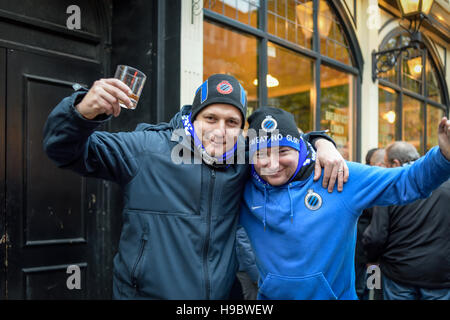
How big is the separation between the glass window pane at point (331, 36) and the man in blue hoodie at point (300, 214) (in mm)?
4483

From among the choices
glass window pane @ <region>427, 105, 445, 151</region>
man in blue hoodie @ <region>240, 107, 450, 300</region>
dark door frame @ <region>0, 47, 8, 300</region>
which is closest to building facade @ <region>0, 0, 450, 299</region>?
dark door frame @ <region>0, 47, 8, 300</region>

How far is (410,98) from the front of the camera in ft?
28.0

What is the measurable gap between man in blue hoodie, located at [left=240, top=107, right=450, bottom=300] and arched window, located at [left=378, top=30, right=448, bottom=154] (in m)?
5.57

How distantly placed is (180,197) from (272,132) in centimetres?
61

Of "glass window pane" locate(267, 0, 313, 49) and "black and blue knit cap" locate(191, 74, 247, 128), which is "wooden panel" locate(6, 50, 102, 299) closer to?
"black and blue knit cap" locate(191, 74, 247, 128)

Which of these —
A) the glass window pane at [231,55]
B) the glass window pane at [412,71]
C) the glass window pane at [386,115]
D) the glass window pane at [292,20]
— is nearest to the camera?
the glass window pane at [231,55]

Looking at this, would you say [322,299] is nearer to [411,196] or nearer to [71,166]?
[411,196]

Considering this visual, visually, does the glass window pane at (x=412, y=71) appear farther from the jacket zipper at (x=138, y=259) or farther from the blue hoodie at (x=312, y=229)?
the jacket zipper at (x=138, y=259)

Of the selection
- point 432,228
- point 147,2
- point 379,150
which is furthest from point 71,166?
point 379,150

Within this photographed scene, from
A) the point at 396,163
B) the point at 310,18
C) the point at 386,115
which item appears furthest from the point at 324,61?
the point at 396,163

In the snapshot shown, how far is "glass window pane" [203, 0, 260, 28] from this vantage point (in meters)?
4.31

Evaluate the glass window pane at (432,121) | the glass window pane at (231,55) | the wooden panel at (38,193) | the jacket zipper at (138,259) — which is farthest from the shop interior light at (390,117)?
the jacket zipper at (138,259)

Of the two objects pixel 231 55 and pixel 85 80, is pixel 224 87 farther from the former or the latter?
pixel 231 55

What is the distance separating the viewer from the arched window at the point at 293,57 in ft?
15.0
